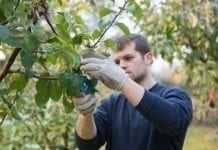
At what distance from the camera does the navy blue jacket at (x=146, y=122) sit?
84.3 inches

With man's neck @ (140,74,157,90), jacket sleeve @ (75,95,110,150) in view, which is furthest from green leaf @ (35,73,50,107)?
man's neck @ (140,74,157,90)

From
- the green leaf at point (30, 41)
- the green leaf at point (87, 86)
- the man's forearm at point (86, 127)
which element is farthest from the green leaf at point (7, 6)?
the man's forearm at point (86, 127)

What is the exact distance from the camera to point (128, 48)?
2.58 metres

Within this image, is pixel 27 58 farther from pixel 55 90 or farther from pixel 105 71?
pixel 105 71

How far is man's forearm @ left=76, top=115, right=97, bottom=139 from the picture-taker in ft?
7.84

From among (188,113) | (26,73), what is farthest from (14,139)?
(26,73)

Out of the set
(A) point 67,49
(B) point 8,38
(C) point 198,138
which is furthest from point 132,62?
(C) point 198,138

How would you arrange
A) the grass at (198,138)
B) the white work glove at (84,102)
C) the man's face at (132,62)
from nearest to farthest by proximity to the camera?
the white work glove at (84,102) → the man's face at (132,62) → the grass at (198,138)

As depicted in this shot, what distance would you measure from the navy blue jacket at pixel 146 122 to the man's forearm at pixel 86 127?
0.04m

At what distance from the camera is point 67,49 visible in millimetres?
1572

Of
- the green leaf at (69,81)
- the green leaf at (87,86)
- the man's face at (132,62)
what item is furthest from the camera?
the man's face at (132,62)

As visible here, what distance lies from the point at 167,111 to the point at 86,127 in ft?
1.40

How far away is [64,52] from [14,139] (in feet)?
9.10

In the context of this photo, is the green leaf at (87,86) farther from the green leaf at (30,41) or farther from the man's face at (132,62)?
the man's face at (132,62)
